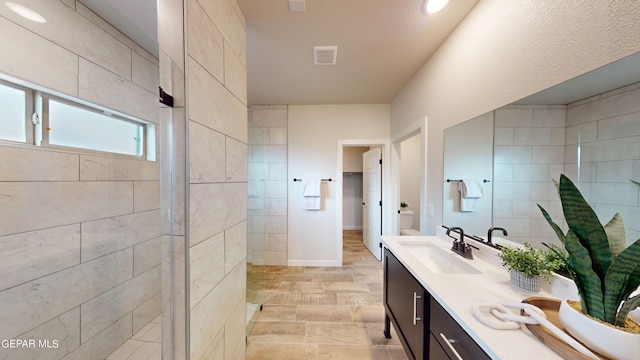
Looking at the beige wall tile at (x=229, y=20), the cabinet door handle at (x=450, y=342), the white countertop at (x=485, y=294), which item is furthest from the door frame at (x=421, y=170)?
the beige wall tile at (x=229, y=20)

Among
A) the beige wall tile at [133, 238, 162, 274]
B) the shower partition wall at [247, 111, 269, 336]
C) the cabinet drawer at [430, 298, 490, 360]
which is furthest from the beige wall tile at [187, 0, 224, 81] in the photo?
the cabinet drawer at [430, 298, 490, 360]

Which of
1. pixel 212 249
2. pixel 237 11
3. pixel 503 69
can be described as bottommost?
pixel 212 249

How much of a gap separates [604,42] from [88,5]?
86.2 inches

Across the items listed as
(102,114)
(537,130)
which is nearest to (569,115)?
(537,130)

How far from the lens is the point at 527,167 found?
1.12 m

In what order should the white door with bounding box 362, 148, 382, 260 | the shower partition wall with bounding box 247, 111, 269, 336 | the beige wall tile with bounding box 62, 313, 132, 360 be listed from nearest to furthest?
the beige wall tile with bounding box 62, 313, 132, 360 → the shower partition wall with bounding box 247, 111, 269, 336 → the white door with bounding box 362, 148, 382, 260

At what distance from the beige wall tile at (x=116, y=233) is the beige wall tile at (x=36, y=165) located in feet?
0.90

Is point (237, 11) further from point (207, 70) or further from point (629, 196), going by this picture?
point (629, 196)

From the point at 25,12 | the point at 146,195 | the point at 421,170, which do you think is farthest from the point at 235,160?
the point at 421,170

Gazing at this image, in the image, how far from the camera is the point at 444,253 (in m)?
1.58

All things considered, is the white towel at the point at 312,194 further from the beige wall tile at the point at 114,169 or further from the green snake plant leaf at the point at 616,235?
the green snake plant leaf at the point at 616,235

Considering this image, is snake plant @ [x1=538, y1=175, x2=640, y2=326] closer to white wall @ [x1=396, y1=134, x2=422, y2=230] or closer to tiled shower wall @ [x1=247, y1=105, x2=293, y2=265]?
tiled shower wall @ [x1=247, y1=105, x2=293, y2=265]

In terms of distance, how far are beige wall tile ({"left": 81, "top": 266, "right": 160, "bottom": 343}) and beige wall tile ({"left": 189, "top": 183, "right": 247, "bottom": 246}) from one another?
29 cm

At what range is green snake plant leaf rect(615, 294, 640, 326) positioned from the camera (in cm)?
58
